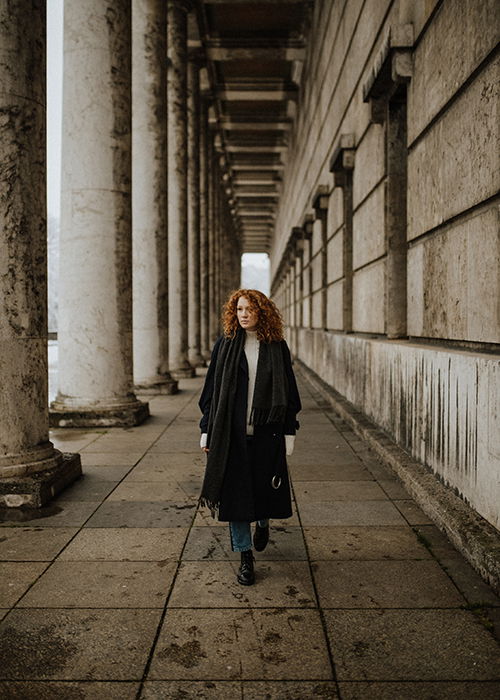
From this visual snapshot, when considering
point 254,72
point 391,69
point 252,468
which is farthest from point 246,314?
point 254,72

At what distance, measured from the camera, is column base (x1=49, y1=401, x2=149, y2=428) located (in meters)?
8.38

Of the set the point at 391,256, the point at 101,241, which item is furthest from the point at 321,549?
the point at 101,241

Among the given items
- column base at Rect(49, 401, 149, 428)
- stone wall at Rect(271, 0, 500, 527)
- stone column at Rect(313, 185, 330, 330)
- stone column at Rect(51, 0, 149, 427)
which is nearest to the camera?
stone wall at Rect(271, 0, 500, 527)

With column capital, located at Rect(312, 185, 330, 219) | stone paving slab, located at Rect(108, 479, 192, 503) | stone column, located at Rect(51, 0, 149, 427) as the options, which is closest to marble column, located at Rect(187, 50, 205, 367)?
column capital, located at Rect(312, 185, 330, 219)

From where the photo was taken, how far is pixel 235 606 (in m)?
3.27

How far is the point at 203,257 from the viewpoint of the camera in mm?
23625

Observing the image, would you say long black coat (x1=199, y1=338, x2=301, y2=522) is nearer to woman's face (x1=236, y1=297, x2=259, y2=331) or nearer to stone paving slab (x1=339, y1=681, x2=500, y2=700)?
woman's face (x1=236, y1=297, x2=259, y2=331)

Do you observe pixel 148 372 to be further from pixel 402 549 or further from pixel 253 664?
pixel 253 664

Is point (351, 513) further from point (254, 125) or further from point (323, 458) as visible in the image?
point (254, 125)

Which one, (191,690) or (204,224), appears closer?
(191,690)

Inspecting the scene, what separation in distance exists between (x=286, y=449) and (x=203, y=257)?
20.2 meters

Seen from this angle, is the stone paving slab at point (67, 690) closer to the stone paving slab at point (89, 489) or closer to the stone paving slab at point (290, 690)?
the stone paving slab at point (290, 690)

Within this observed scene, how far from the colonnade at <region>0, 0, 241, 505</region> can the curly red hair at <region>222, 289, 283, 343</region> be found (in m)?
Answer: 2.01

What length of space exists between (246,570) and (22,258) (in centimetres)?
295
